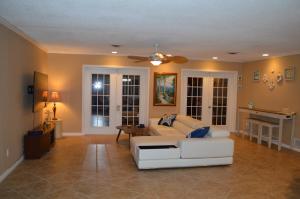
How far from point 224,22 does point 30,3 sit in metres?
2.54

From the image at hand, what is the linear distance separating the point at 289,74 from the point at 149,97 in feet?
Result: 13.0

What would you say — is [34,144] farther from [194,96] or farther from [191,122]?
[194,96]

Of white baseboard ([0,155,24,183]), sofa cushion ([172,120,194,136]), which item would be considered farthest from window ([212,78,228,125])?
white baseboard ([0,155,24,183])

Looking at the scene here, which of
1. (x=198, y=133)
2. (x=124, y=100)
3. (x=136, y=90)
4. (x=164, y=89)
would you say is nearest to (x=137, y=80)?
(x=136, y=90)

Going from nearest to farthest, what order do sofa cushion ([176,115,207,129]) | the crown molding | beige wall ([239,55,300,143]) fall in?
the crown molding, sofa cushion ([176,115,207,129]), beige wall ([239,55,300,143])

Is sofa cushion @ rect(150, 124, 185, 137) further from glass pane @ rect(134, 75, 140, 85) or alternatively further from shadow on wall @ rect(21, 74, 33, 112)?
shadow on wall @ rect(21, 74, 33, 112)

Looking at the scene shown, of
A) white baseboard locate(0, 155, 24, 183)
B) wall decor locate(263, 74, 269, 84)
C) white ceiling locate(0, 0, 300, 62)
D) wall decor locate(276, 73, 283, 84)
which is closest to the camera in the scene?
white ceiling locate(0, 0, 300, 62)

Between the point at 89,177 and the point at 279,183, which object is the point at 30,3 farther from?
the point at 279,183

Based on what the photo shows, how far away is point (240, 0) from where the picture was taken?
260cm

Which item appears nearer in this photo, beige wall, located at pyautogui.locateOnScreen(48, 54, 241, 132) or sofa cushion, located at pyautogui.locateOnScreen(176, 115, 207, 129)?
sofa cushion, located at pyautogui.locateOnScreen(176, 115, 207, 129)

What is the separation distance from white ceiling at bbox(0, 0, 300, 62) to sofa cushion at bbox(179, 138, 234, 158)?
1.94m

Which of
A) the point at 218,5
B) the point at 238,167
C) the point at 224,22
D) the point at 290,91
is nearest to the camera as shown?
the point at 218,5

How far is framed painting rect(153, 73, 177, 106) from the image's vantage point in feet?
25.5

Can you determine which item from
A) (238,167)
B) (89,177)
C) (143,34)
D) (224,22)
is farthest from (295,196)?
(143,34)
